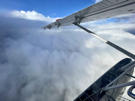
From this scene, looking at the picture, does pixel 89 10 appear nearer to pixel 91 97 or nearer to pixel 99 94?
pixel 99 94

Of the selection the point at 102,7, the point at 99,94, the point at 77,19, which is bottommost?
the point at 99,94

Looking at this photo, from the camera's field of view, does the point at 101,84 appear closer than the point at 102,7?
No

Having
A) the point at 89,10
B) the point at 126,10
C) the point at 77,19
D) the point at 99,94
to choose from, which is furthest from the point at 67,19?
the point at 99,94

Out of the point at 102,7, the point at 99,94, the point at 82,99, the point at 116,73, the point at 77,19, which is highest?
the point at 102,7

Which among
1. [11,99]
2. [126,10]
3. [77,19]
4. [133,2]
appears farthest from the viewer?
[11,99]

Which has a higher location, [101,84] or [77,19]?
[77,19]

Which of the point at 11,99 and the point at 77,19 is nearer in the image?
the point at 77,19

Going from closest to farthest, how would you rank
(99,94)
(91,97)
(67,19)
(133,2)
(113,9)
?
(133,2) < (113,9) < (67,19) < (99,94) < (91,97)

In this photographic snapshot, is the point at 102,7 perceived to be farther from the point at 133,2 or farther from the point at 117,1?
the point at 133,2

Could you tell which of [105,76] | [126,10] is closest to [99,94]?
[105,76]
